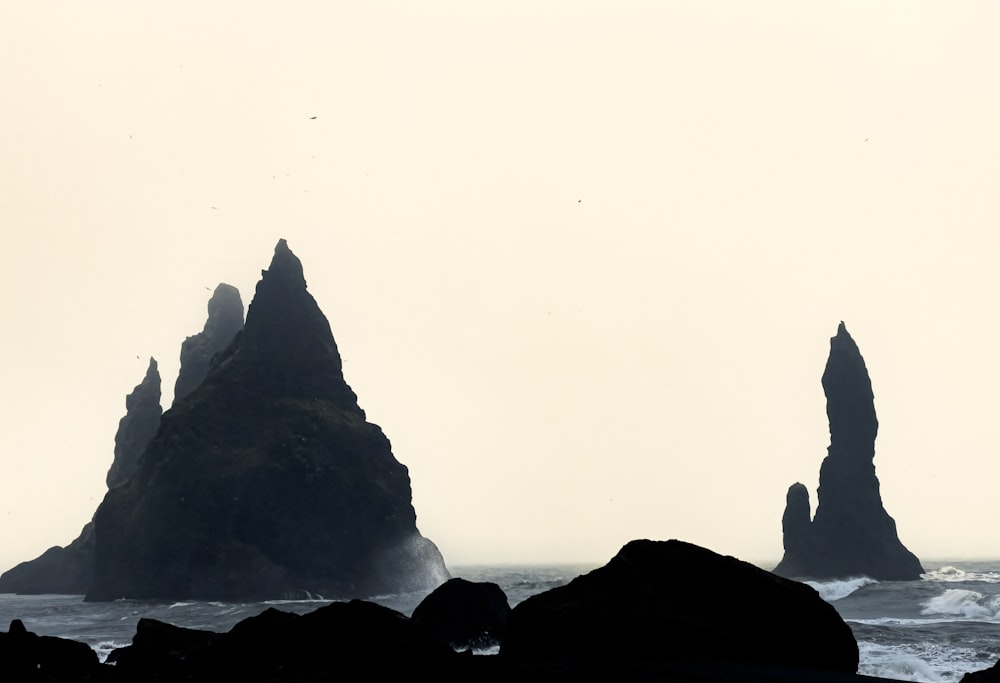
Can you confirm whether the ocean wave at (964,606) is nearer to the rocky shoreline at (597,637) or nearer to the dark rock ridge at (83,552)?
the rocky shoreline at (597,637)

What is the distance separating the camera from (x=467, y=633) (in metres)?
31.8

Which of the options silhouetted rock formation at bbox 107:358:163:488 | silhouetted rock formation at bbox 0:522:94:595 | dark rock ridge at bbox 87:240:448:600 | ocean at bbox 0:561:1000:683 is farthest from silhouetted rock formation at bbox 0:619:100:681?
silhouetted rock formation at bbox 107:358:163:488

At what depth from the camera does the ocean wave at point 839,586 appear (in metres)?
97.5

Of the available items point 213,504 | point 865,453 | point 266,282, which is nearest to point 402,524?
point 213,504

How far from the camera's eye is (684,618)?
74.4 feet

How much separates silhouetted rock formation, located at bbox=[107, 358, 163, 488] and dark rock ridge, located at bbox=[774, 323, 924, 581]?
103m

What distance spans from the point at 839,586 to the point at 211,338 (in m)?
104

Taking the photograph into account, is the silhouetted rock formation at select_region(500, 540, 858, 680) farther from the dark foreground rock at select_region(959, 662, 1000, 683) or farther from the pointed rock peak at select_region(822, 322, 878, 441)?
the pointed rock peak at select_region(822, 322, 878, 441)

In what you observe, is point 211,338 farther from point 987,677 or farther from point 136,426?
point 987,677

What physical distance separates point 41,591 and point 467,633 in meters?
140

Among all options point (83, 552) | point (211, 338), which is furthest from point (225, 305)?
point (83, 552)

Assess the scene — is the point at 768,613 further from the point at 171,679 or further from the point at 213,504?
the point at 213,504

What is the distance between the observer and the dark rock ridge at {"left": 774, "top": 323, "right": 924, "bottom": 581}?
149500 mm

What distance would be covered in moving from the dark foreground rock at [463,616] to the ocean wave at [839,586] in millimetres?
66506
